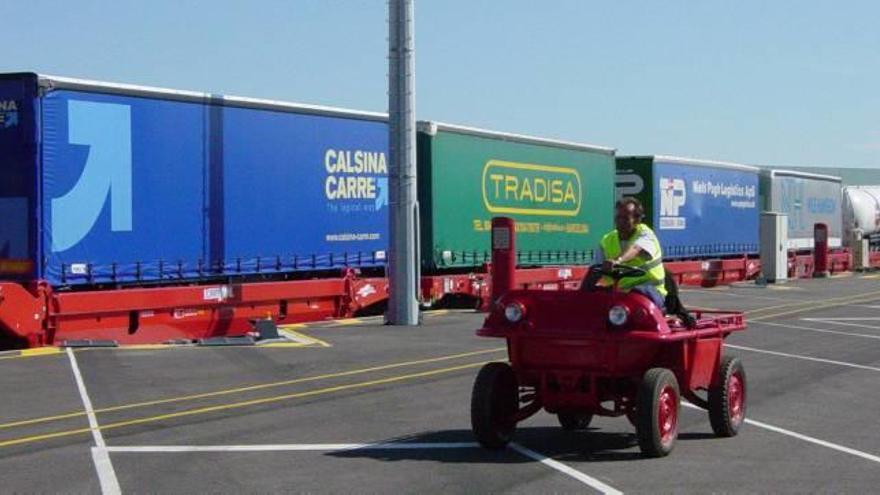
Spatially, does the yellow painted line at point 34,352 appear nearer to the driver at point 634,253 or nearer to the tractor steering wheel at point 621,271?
the driver at point 634,253

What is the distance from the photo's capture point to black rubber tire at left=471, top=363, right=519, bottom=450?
29.6ft

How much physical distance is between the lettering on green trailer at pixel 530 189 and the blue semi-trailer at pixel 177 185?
377 centimetres

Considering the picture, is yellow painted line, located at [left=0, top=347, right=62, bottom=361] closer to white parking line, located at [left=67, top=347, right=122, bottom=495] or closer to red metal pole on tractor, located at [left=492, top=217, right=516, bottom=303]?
white parking line, located at [left=67, top=347, right=122, bottom=495]

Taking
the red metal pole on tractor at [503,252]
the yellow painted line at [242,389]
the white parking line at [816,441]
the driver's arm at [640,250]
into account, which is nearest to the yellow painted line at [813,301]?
the red metal pole on tractor at [503,252]

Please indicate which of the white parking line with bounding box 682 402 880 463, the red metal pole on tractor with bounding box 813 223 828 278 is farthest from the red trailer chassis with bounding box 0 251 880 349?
the red metal pole on tractor with bounding box 813 223 828 278

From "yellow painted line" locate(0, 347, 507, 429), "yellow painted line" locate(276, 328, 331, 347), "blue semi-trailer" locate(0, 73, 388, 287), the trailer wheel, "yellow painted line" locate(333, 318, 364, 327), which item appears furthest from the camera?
"yellow painted line" locate(333, 318, 364, 327)

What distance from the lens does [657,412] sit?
8.72m

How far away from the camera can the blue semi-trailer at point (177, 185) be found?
16.6m

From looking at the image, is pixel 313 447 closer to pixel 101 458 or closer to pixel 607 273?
pixel 101 458

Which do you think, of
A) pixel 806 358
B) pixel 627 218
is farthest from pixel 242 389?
pixel 806 358

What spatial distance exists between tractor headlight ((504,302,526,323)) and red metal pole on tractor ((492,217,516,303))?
14.6m

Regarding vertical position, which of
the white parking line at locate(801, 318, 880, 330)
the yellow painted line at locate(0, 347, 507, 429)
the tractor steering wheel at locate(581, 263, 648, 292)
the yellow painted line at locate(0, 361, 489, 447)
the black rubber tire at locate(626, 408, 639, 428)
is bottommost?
the white parking line at locate(801, 318, 880, 330)

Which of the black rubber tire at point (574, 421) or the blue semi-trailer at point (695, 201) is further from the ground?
the blue semi-trailer at point (695, 201)

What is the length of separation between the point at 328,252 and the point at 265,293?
203 cm
